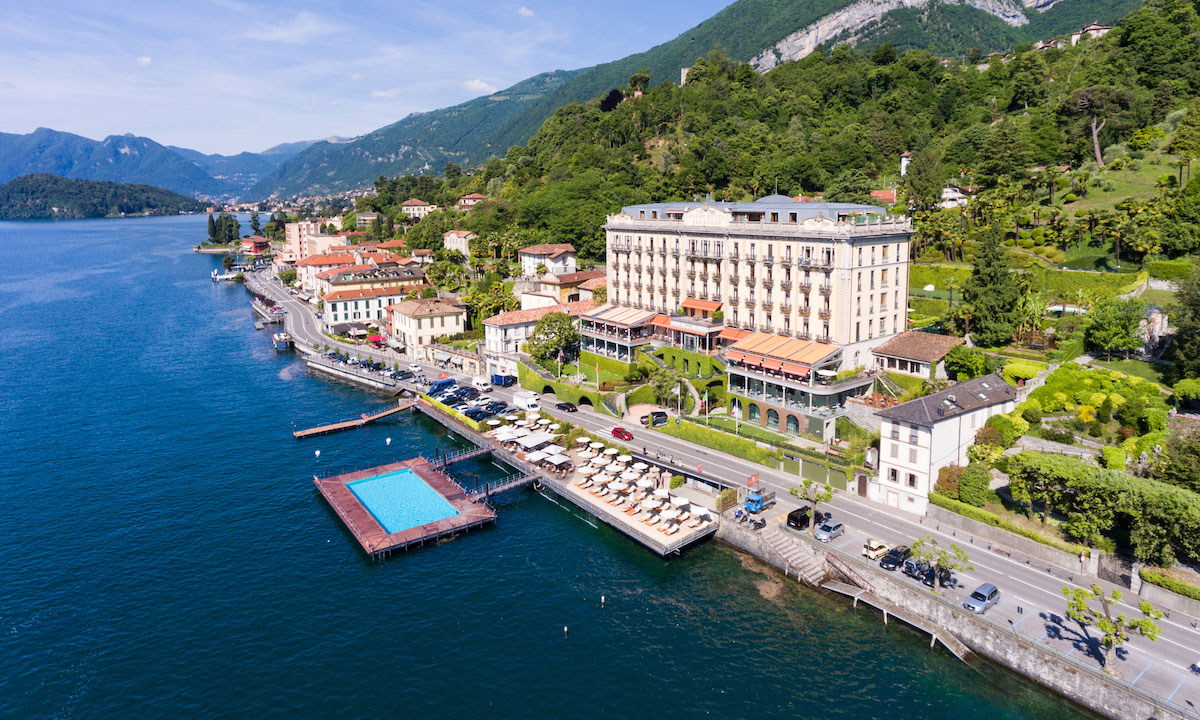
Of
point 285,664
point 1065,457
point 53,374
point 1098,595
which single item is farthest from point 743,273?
point 53,374

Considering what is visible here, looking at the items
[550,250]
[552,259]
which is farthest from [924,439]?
[550,250]

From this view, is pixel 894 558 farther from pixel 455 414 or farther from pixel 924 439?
pixel 455 414

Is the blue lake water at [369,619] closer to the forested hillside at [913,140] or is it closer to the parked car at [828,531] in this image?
the parked car at [828,531]

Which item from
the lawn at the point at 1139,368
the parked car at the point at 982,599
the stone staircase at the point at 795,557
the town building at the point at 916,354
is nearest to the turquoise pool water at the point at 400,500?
the stone staircase at the point at 795,557

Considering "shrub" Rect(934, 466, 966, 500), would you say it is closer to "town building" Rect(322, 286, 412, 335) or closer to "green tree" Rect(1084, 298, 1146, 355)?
"green tree" Rect(1084, 298, 1146, 355)

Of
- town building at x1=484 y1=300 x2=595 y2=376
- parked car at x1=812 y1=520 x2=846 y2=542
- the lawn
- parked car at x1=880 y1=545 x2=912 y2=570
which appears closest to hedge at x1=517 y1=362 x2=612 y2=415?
town building at x1=484 y1=300 x2=595 y2=376

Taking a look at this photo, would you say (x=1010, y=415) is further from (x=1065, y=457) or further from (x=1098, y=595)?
(x=1098, y=595)

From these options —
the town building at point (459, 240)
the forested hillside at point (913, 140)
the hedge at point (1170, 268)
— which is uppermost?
the forested hillside at point (913, 140)
